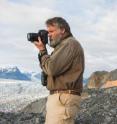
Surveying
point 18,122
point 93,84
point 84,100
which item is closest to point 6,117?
point 18,122

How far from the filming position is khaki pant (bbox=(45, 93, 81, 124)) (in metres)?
8.53

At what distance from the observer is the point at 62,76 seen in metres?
8.58

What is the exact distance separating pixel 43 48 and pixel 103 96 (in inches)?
635

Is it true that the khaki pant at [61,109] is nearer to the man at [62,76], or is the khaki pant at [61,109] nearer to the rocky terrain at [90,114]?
the man at [62,76]

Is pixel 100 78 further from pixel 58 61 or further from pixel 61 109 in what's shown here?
pixel 58 61

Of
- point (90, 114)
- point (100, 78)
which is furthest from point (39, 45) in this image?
point (100, 78)

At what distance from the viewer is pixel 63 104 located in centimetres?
858

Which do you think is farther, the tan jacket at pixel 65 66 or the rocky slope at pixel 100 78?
the rocky slope at pixel 100 78

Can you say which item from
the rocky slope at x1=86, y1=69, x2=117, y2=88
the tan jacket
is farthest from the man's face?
the rocky slope at x1=86, y1=69, x2=117, y2=88

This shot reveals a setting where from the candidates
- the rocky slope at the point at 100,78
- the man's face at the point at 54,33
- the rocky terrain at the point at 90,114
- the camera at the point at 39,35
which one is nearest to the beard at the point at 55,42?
the man's face at the point at 54,33

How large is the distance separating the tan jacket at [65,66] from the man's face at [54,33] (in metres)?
0.11

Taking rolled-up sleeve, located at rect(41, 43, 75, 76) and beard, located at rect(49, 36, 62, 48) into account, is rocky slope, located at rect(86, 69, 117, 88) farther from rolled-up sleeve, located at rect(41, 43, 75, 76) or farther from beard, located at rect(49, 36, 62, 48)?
rolled-up sleeve, located at rect(41, 43, 75, 76)

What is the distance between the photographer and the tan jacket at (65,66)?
8.46 metres

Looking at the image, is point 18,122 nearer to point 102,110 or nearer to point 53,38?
point 102,110
